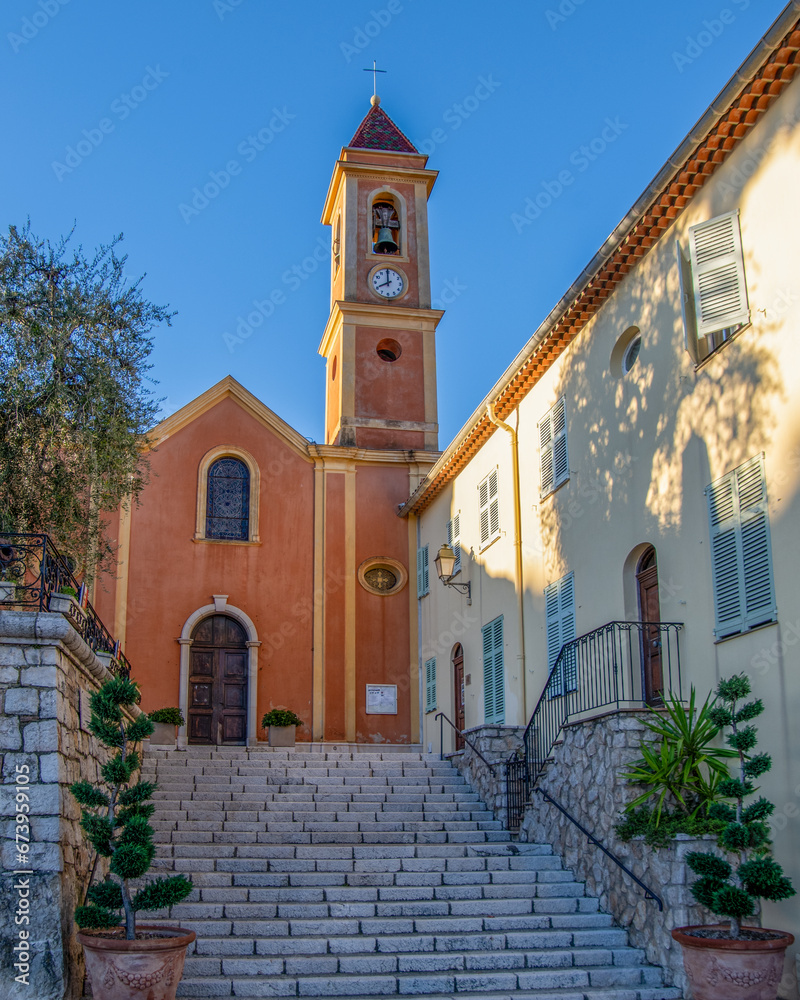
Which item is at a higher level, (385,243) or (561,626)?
(385,243)

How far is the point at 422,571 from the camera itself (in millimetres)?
21984

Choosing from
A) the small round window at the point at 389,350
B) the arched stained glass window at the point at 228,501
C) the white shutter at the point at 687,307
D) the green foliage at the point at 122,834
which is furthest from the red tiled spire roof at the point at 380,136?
the green foliage at the point at 122,834

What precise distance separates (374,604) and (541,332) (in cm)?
876

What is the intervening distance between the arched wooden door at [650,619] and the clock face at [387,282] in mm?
13434

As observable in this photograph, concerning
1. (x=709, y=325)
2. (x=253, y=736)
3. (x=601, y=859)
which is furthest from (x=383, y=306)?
(x=601, y=859)

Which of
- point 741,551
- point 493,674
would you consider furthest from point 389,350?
point 741,551

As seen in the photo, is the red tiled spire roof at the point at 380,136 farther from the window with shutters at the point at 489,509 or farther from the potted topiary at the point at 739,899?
the potted topiary at the point at 739,899

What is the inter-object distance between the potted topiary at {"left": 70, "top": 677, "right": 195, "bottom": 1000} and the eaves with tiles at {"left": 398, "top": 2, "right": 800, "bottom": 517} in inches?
304

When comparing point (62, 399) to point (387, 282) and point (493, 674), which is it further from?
point (387, 282)

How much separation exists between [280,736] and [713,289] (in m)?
11.8

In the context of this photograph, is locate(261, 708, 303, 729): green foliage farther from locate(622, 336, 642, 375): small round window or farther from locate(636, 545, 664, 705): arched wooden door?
locate(622, 336, 642, 375): small round window

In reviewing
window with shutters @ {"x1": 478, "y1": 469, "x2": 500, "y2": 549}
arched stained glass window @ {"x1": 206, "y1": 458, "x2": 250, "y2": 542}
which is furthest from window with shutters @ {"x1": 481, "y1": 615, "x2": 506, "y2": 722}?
arched stained glass window @ {"x1": 206, "y1": 458, "x2": 250, "y2": 542}

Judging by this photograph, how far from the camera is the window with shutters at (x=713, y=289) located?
10680 millimetres

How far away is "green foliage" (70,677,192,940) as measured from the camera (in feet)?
27.6
